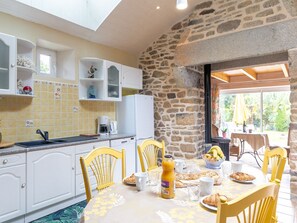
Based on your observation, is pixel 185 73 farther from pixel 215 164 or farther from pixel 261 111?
pixel 261 111

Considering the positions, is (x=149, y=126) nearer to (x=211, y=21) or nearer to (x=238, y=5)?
(x=211, y=21)

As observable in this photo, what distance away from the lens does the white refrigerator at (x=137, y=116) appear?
3.86m

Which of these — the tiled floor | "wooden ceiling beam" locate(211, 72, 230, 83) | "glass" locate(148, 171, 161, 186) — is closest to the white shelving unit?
"glass" locate(148, 171, 161, 186)

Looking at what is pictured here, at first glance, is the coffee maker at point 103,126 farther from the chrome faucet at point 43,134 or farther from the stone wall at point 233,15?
the stone wall at point 233,15

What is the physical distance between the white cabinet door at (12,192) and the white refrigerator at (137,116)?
1935 mm

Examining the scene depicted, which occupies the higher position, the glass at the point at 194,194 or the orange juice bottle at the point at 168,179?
the orange juice bottle at the point at 168,179

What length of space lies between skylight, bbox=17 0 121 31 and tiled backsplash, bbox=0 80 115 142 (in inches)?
38.6

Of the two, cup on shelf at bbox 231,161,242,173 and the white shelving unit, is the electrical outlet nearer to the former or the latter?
the white shelving unit

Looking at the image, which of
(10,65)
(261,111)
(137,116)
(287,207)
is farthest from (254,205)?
(261,111)

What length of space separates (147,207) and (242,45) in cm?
265

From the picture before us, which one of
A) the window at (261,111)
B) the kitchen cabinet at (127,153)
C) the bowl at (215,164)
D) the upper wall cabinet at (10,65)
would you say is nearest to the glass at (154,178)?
the bowl at (215,164)

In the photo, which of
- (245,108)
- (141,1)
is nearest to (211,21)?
(141,1)

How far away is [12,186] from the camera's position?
7.32 feet

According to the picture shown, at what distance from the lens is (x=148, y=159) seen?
232 centimetres
